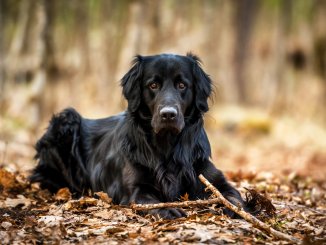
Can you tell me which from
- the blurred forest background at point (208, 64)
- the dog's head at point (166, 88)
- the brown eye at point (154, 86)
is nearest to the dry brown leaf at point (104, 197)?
the dog's head at point (166, 88)

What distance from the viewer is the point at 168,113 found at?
516 cm

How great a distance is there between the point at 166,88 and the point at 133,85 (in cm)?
46

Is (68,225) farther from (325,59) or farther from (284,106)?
(325,59)

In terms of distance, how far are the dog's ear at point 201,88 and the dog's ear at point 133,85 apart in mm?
553

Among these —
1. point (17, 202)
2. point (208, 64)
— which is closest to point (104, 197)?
point (17, 202)

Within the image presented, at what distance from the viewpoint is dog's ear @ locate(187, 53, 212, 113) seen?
224 inches

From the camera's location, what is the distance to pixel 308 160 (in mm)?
13211

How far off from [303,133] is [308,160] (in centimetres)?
444

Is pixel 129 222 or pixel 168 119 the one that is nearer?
pixel 129 222

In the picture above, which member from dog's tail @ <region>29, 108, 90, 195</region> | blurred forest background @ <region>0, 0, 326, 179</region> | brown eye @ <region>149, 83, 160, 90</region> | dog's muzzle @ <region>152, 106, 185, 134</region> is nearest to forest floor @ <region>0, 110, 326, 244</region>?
dog's tail @ <region>29, 108, 90, 195</region>

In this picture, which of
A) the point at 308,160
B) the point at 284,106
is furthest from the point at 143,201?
the point at 284,106

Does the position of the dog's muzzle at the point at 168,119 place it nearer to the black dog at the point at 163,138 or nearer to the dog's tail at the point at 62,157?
the black dog at the point at 163,138

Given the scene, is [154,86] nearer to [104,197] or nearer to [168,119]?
[168,119]

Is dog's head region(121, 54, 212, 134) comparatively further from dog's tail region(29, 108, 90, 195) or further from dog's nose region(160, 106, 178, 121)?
dog's tail region(29, 108, 90, 195)
